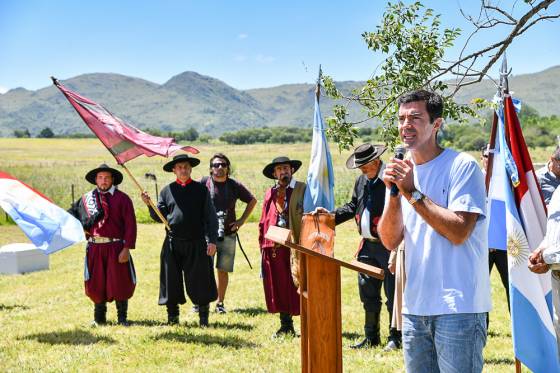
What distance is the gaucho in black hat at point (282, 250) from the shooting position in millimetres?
7934

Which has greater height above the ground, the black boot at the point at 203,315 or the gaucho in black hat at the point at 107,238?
the gaucho in black hat at the point at 107,238

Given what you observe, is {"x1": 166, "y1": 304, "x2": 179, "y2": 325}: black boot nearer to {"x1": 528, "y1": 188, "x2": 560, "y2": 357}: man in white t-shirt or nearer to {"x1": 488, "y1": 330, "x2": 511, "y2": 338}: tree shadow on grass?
{"x1": 488, "y1": 330, "x2": 511, "y2": 338}: tree shadow on grass

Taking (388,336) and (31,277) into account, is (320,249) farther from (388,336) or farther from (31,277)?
(31,277)

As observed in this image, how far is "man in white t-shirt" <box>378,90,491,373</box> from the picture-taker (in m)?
3.10

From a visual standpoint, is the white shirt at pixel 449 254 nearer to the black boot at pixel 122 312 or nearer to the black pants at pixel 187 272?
the black pants at pixel 187 272

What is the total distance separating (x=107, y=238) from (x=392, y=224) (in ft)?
19.3

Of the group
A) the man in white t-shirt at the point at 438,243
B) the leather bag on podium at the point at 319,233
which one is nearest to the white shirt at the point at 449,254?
the man in white t-shirt at the point at 438,243

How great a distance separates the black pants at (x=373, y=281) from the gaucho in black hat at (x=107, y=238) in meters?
3.07

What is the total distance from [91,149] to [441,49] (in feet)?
339

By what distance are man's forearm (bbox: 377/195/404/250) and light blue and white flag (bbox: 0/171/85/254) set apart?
5337 mm

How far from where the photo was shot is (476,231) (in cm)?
317

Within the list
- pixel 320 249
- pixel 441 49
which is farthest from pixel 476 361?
pixel 441 49

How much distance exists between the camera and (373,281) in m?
7.42

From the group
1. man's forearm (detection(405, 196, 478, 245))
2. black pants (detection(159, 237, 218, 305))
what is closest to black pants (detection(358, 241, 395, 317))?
black pants (detection(159, 237, 218, 305))
